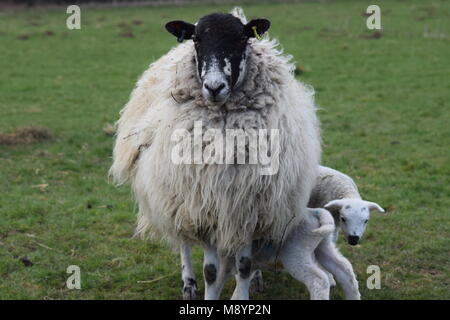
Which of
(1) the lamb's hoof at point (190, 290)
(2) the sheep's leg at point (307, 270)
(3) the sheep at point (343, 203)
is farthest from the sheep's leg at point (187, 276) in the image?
(3) the sheep at point (343, 203)

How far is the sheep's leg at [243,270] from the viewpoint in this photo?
197 inches

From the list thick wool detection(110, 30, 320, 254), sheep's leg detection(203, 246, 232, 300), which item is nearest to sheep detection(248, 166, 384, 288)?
thick wool detection(110, 30, 320, 254)

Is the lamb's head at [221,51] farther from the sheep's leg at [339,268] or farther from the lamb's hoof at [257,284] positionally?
the lamb's hoof at [257,284]

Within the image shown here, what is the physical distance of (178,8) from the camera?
27.5 m

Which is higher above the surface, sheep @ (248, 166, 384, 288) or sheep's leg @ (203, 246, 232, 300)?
sheep @ (248, 166, 384, 288)

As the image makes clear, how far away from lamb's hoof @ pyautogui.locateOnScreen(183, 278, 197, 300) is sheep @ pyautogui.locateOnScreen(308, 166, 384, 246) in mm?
1234

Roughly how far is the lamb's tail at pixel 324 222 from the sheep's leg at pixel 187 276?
3.53 ft

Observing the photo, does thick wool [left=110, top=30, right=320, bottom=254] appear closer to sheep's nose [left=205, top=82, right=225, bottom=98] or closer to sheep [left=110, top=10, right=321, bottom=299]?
sheep [left=110, top=10, right=321, bottom=299]

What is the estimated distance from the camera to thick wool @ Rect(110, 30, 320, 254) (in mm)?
4840

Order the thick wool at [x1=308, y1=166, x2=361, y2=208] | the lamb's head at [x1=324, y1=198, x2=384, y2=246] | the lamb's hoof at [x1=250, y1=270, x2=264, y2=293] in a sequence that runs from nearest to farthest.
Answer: the lamb's head at [x1=324, y1=198, x2=384, y2=246]
the lamb's hoof at [x1=250, y1=270, x2=264, y2=293]
the thick wool at [x1=308, y1=166, x2=361, y2=208]

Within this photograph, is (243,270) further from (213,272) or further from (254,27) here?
(254,27)

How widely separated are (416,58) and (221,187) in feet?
44.1

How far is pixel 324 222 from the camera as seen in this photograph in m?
5.28

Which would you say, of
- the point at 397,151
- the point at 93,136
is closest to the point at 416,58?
the point at 397,151
